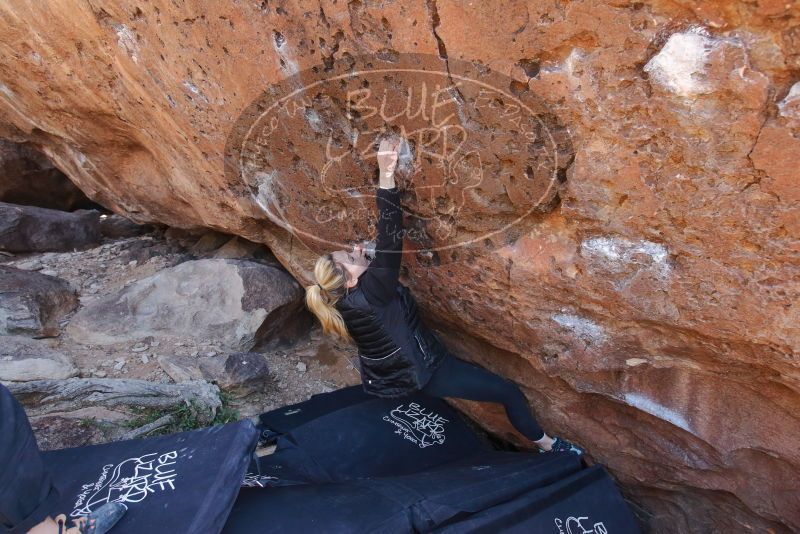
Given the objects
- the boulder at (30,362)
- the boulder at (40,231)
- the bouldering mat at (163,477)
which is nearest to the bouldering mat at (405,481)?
the bouldering mat at (163,477)

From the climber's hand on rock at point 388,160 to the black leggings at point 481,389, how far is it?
31.8 inches

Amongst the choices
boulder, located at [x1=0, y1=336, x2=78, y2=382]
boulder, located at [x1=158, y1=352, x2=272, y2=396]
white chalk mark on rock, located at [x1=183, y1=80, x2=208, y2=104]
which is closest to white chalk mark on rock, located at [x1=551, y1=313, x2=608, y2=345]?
boulder, located at [x1=158, y1=352, x2=272, y2=396]

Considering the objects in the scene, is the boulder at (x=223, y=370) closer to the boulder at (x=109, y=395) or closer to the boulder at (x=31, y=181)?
the boulder at (x=109, y=395)

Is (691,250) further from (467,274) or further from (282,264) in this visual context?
(282,264)

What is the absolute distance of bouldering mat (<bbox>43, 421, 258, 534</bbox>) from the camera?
1.71m

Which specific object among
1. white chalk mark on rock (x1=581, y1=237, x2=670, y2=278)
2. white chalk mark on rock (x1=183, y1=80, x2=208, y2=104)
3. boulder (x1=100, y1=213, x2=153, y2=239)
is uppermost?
white chalk mark on rock (x1=183, y1=80, x2=208, y2=104)

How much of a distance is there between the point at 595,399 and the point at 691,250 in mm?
976

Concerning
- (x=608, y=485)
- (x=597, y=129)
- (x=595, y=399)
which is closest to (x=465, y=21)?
(x=597, y=129)

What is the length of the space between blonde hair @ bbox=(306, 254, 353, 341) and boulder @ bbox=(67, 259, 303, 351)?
1.12 meters

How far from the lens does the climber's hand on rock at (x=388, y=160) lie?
2.24 metres

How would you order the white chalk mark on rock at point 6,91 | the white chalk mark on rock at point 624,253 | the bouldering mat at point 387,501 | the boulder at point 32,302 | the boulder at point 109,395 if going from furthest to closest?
1. the white chalk mark on rock at point 6,91
2. the boulder at point 32,302
3. the boulder at point 109,395
4. the white chalk mark on rock at point 624,253
5. the bouldering mat at point 387,501

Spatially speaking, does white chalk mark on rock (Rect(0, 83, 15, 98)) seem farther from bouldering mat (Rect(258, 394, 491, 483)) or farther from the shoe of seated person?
the shoe of seated person

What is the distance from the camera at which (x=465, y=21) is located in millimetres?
1834

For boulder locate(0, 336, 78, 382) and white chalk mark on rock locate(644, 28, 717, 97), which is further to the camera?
boulder locate(0, 336, 78, 382)
